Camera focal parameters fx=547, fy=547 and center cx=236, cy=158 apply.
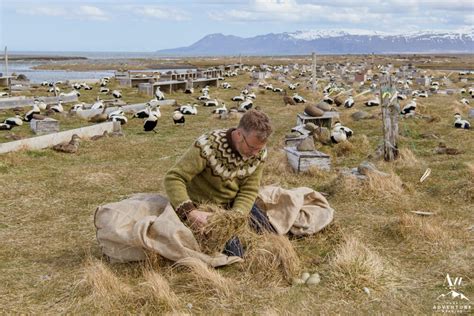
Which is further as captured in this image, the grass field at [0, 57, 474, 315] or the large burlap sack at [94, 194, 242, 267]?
A: the large burlap sack at [94, 194, 242, 267]

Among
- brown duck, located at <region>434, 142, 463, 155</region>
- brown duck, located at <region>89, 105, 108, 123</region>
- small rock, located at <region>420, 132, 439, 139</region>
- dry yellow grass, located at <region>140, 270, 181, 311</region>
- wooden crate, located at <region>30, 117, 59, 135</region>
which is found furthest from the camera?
brown duck, located at <region>89, 105, 108, 123</region>

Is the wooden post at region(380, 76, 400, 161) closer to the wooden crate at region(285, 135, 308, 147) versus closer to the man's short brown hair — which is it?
the wooden crate at region(285, 135, 308, 147)

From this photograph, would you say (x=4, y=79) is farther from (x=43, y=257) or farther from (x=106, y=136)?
(x=43, y=257)

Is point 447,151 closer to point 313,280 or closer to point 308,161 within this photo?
point 308,161

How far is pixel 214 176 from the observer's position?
5254 mm

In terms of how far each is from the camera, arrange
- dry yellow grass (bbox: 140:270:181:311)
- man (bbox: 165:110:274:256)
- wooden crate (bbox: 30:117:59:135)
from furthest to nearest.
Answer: wooden crate (bbox: 30:117:59:135) < man (bbox: 165:110:274:256) < dry yellow grass (bbox: 140:270:181:311)

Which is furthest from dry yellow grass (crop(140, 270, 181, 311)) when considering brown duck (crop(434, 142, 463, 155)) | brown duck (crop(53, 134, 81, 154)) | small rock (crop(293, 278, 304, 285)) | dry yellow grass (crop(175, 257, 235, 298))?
brown duck (crop(434, 142, 463, 155))

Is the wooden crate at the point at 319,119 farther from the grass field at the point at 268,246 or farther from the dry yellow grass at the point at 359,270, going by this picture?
the dry yellow grass at the point at 359,270

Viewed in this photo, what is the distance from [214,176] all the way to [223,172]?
11 centimetres

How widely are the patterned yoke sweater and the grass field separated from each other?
0.56 meters

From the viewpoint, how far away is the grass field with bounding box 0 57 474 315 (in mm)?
4660

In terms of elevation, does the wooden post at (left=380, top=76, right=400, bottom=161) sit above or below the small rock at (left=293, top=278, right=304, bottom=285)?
above

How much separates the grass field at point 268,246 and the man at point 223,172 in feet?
1.70

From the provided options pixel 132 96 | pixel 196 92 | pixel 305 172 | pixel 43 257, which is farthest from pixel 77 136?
pixel 196 92
